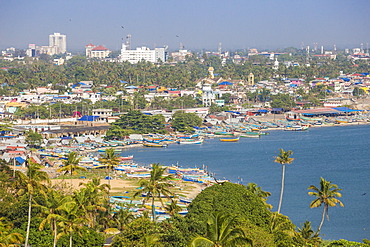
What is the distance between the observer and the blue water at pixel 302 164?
71.9 feet

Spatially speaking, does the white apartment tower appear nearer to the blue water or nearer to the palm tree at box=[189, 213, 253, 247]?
the blue water

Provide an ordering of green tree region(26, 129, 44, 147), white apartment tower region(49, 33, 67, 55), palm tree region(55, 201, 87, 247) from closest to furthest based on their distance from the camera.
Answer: palm tree region(55, 201, 87, 247) → green tree region(26, 129, 44, 147) → white apartment tower region(49, 33, 67, 55)

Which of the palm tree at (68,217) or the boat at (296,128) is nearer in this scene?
the palm tree at (68,217)

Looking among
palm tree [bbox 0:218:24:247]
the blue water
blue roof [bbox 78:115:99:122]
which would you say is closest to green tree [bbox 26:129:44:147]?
the blue water

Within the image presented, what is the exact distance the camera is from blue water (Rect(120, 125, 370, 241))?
21.9m

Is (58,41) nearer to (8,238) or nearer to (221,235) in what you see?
(8,238)

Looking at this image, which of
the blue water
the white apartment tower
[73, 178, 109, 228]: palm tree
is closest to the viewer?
[73, 178, 109, 228]: palm tree

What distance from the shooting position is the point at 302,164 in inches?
1309

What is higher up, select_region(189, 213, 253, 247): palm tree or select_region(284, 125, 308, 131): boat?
select_region(189, 213, 253, 247): palm tree

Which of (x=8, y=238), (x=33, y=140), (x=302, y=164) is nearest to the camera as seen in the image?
(x=8, y=238)

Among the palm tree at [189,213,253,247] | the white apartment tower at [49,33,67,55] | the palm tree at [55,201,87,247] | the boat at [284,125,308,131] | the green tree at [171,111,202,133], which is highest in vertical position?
the white apartment tower at [49,33,67,55]

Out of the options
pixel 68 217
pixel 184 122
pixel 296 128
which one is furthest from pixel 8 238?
A: pixel 296 128

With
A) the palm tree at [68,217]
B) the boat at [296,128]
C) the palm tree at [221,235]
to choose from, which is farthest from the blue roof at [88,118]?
the palm tree at [221,235]

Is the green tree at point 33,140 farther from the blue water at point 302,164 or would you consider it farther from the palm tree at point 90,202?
the palm tree at point 90,202
